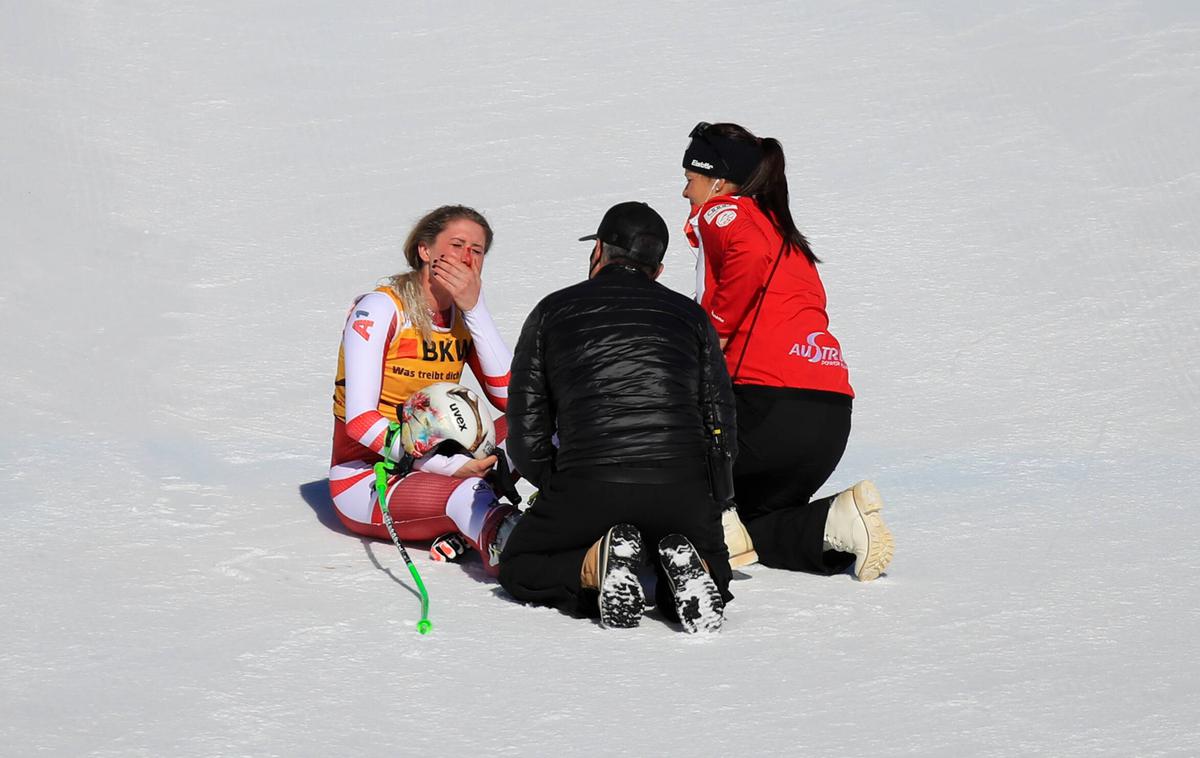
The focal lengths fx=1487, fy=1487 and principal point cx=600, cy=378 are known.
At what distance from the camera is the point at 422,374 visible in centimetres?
539

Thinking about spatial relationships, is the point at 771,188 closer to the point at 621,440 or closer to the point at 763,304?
the point at 763,304

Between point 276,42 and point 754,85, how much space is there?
4.08 m

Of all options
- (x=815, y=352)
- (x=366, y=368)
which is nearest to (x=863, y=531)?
(x=815, y=352)

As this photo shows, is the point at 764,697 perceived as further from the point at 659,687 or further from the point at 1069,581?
the point at 1069,581

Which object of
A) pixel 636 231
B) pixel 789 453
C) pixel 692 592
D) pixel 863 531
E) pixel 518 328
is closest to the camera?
pixel 692 592

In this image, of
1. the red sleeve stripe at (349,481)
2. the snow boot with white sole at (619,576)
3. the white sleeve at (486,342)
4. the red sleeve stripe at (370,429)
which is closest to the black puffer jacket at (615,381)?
the snow boot with white sole at (619,576)

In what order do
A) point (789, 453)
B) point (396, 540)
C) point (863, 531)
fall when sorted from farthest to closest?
point (789, 453) → point (396, 540) → point (863, 531)

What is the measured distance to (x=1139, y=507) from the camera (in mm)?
5727

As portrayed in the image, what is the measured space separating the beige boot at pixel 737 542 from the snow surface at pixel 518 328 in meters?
0.07

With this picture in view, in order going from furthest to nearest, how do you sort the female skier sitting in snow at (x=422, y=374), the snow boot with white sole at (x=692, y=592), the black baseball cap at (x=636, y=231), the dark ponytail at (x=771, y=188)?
the dark ponytail at (x=771, y=188) → the female skier sitting in snow at (x=422, y=374) → the black baseball cap at (x=636, y=231) → the snow boot with white sole at (x=692, y=592)

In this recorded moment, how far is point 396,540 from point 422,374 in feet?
2.28

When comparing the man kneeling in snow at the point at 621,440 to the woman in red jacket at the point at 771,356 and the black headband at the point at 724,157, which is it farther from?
the black headband at the point at 724,157

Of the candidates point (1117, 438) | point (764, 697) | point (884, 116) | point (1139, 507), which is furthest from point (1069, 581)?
point (884, 116)

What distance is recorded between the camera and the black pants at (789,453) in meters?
5.04
